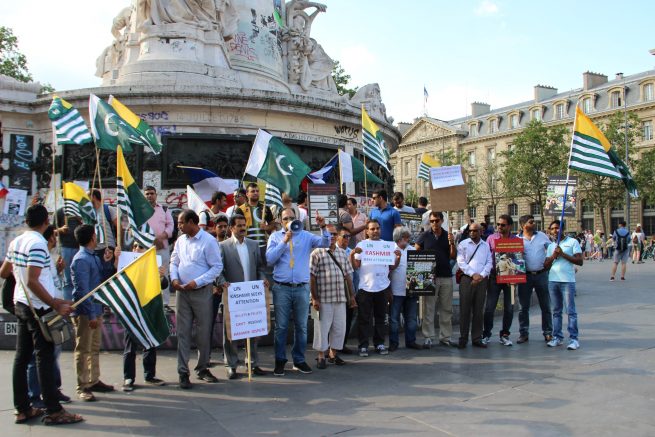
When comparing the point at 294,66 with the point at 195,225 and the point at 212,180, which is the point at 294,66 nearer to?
the point at 212,180

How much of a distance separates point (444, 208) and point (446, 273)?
124 centimetres

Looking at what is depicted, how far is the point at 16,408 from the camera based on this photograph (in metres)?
5.36

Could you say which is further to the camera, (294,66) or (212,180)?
(294,66)

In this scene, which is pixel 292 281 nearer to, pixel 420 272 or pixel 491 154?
pixel 420 272

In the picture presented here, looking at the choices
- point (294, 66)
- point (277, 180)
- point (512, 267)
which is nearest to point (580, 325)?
point (512, 267)

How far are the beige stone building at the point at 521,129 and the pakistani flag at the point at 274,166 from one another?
140ft

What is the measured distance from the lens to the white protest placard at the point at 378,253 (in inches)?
324

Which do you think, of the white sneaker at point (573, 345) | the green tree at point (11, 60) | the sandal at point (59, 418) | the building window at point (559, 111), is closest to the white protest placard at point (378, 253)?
the white sneaker at point (573, 345)

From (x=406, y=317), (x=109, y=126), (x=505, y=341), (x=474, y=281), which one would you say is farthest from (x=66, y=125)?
(x=505, y=341)

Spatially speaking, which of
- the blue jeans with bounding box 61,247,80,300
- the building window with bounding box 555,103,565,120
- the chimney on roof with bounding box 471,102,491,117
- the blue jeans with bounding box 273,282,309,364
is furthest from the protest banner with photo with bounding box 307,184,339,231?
the chimney on roof with bounding box 471,102,491,117

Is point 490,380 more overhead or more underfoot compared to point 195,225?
more underfoot

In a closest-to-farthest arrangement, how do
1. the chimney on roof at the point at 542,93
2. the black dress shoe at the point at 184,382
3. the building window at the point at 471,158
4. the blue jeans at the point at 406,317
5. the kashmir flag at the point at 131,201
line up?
the black dress shoe at the point at 184,382 < the kashmir flag at the point at 131,201 < the blue jeans at the point at 406,317 < the chimney on roof at the point at 542,93 < the building window at the point at 471,158

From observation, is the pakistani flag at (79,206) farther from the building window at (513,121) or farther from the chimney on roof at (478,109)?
the chimney on roof at (478,109)

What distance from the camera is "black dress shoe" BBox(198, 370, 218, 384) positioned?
6742 mm
